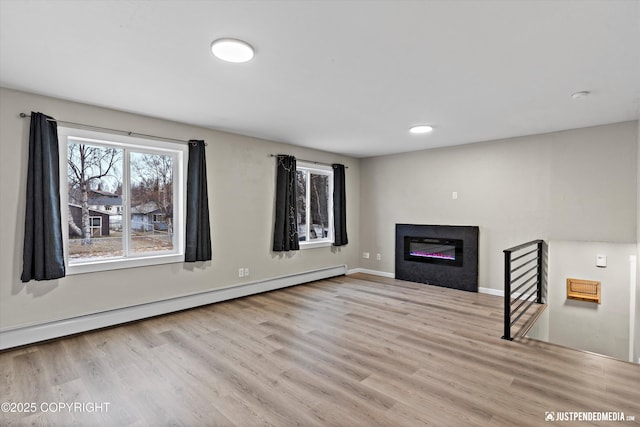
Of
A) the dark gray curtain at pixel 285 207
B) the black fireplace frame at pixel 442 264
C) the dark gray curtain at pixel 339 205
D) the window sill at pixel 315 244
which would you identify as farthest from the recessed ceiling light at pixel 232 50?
the black fireplace frame at pixel 442 264

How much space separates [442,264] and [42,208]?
208 inches

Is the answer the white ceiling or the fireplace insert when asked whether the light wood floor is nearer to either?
the fireplace insert

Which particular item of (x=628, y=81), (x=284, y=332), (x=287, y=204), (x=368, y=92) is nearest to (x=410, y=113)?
(x=368, y=92)

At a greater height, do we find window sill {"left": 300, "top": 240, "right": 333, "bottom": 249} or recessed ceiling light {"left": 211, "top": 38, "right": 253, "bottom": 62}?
recessed ceiling light {"left": 211, "top": 38, "right": 253, "bottom": 62}

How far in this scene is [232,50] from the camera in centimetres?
220

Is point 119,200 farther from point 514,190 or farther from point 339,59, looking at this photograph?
point 514,190

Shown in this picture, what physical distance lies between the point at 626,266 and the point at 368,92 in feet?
12.6

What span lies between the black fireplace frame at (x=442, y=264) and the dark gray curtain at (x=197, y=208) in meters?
3.41

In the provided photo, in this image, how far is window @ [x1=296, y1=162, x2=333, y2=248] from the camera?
575 cm

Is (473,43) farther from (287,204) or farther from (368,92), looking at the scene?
(287,204)

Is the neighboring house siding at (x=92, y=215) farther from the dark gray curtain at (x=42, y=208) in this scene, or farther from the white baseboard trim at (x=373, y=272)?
the white baseboard trim at (x=373, y=272)

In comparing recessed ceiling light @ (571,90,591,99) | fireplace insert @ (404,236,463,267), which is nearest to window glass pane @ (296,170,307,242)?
fireplace insert @ (404,236,463,267)

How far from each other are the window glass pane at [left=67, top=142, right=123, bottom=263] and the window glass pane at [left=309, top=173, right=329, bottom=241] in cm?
312

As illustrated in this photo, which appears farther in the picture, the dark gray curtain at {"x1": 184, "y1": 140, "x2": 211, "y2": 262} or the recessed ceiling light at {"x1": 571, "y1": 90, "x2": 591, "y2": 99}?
the dark gray curtain at {"x1": 184, "y1": 140, "x2": 211, "y2": 262}
